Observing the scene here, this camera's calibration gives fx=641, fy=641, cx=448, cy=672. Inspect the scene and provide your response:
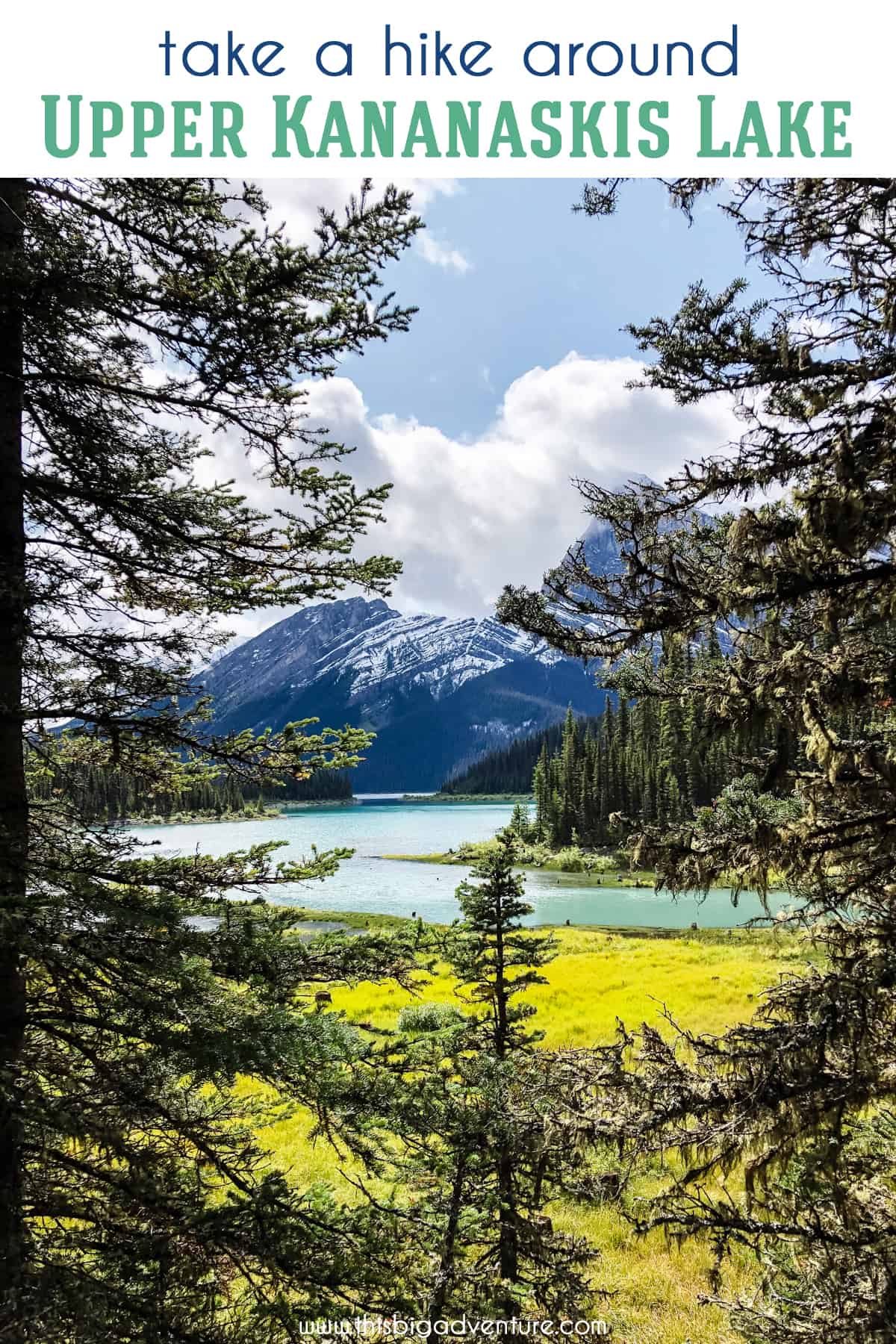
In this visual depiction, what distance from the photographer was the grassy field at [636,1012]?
6777mm

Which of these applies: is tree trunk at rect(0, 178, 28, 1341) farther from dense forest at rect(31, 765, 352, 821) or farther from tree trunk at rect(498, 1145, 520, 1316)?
tree trunk at rect(498, 1145, 520, 1316)

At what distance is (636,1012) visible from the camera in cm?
1858

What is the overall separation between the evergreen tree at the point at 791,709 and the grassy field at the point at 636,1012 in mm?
526

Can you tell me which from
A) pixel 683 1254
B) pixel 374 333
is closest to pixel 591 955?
pixel 683 1254

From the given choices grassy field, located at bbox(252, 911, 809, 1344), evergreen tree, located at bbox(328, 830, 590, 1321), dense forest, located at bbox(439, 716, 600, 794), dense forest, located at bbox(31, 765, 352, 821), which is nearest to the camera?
evergreen tree, located at bbox(328, 830, 590, 1321)

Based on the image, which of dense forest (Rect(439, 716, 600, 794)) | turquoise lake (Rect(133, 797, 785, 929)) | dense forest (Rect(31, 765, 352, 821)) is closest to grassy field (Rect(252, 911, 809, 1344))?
dense forest (Rect(31, 765, 352, 821))

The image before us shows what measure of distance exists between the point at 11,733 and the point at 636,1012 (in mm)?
19366

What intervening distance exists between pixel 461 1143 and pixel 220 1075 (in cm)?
168

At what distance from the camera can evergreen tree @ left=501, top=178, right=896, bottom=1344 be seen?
3.21 m

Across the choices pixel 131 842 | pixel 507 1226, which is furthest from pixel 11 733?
pixel 507 1226

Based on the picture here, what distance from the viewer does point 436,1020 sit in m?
6.77

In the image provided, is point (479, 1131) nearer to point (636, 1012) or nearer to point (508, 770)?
point (636, 1012)

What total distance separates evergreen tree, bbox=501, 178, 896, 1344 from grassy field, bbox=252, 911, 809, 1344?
526 mm

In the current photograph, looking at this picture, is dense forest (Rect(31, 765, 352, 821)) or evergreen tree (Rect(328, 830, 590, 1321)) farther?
dense forest (Rect(31, 765, 352, 821))
